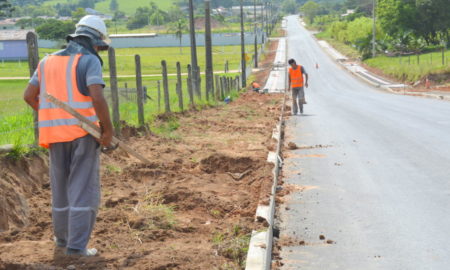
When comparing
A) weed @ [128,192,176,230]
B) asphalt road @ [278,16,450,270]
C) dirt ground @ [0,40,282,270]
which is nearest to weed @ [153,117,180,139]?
dirt ground @ [0,40,282,270]

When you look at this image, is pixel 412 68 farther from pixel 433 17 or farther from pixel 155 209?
→ pixel 155 209

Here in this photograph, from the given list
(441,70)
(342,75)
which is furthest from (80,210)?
(342,75)

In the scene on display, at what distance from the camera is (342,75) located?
73.1m

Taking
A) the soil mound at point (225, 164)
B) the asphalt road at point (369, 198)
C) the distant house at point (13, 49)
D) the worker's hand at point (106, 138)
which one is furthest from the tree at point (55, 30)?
the worker's hand at point (106, 138)

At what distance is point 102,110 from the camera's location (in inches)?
229

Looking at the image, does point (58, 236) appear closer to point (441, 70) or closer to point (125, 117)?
point (125, 117)

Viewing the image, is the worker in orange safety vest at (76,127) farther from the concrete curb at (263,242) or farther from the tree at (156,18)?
the tree at (156,18)

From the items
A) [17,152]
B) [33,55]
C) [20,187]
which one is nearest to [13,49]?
[33,55]

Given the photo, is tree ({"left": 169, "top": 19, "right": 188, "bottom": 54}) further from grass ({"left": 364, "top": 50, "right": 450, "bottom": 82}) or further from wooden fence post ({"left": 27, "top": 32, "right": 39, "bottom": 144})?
wooden fence post ({"left": 27, "top": 32, "right": 39, "bottom": 144})

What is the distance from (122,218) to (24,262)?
1.85 meters

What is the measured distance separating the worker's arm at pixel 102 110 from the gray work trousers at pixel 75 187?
0.38 feet

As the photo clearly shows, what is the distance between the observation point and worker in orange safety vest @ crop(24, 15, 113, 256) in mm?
5773

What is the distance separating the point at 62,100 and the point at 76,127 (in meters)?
0.26

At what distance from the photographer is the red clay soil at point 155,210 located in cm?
567
